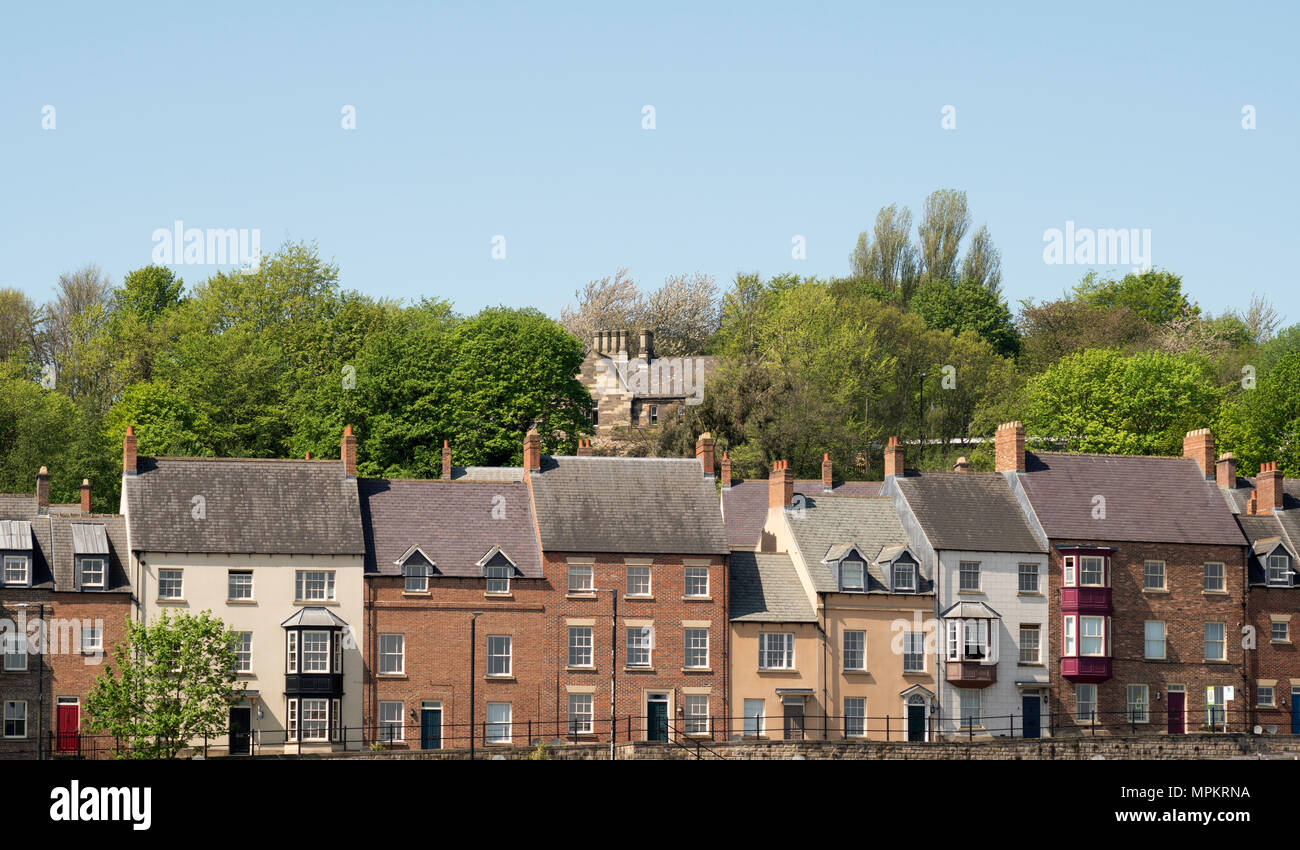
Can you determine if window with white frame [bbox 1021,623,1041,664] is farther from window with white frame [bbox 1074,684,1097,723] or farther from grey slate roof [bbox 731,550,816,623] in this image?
grey slate roof [bbox 731,550,816,623]

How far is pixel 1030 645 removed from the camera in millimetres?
67875

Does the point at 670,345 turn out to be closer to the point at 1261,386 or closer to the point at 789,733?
the point at 1261,386

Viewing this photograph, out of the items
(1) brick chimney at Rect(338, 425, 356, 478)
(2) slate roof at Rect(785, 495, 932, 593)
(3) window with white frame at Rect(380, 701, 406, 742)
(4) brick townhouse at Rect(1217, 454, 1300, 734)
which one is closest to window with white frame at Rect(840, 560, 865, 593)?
(2) slate roof at Rect(785, 495, 932, 593)

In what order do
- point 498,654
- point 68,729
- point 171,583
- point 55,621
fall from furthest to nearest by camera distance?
1. point 498,654
2. point 171,583
3. point 55,621
4. point 68,729

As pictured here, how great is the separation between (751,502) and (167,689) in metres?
27.1

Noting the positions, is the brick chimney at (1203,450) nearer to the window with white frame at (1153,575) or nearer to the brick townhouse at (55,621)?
the window with white frame at (1153,575)

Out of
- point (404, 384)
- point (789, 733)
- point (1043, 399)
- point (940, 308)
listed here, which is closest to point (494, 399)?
point (404, 384)

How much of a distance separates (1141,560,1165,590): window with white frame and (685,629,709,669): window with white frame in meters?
16.6

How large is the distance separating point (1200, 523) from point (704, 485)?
730 inches

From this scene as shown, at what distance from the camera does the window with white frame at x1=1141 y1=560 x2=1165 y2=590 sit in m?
68.9

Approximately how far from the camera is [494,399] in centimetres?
9506

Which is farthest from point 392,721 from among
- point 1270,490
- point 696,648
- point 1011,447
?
point 1270,490

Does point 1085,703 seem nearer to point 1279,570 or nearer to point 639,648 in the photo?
point 1279,570
